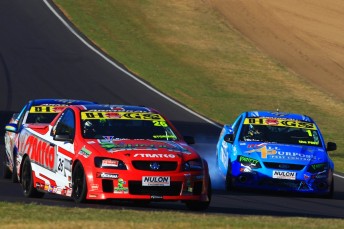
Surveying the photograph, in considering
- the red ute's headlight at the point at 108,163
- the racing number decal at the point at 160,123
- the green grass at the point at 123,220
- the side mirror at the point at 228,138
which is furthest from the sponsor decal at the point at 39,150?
the side mirror at the point at 228,138

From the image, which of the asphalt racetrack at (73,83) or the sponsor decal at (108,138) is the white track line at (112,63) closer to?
the asphalt racetrack at (73,83)

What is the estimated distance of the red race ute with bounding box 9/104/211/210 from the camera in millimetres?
14586

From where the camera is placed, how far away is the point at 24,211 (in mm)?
13547

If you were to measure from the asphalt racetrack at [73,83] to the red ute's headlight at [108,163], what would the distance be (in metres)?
1.63

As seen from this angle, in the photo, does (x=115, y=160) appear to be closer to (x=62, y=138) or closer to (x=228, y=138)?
(x=62, y=138)

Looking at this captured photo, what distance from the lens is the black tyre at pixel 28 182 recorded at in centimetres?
1628

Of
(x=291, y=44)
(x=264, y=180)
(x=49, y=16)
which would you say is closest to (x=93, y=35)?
(x=49, y=16)

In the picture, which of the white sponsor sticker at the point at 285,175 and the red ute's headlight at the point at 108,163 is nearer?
the red ute's headlight at the point at 108,163

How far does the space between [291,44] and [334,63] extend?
2.55 meters

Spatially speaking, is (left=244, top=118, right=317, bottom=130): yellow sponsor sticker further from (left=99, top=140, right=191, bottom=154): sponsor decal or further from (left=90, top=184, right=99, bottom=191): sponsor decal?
(left=90, top=184, right=99, bottom=191): sponsor decal

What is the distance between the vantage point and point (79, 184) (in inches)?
588

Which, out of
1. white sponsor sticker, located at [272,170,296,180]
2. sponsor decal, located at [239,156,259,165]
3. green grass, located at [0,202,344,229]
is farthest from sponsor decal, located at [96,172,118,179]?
sponsor decal, located at [239,156,259,165]

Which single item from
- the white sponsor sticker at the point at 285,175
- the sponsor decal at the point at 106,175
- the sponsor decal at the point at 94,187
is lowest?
the white sponsor sticker at the point at 285,175

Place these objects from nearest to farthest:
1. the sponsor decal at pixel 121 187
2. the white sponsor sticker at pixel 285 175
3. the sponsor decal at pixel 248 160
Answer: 1. the sponsor decal at pixel 121 187
2. the white sponsor sticker at pixel 285 175
3. the sponsor decal at pixel 248 160
